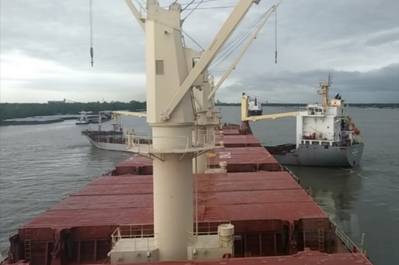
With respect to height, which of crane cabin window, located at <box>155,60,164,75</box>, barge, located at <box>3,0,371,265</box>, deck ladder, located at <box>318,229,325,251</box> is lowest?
deck ladder, located at <box>318,229,325,251</box>

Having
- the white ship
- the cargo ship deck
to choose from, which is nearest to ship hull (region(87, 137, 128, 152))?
the white ship

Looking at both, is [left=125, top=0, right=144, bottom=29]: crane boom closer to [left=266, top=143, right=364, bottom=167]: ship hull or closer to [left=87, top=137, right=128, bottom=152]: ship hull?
[left=266, top=143, right=364, bottom=167]: ship hull

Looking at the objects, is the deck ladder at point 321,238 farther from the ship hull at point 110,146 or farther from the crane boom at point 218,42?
the ship hull at point 110,146

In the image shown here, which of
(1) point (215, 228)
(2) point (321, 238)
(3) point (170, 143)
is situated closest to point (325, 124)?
(2) point (321, 238)

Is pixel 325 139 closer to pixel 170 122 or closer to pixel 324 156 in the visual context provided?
pixel 324 156

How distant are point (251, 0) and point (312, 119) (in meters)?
52.5

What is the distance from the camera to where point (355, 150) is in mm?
57812

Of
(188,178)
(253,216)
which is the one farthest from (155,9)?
(253,216)

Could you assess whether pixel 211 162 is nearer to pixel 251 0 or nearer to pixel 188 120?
pixel 188 120

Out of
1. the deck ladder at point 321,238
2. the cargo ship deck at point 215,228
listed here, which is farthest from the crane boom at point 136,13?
the deck ladder at point 321,238

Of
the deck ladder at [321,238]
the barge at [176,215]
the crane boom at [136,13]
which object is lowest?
the deck ladder at [321,238]

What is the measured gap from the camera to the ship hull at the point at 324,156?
56.2 meters

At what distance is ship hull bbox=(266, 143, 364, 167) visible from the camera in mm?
56250

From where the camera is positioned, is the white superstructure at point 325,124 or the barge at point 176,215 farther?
the white superstructure at point 325,124
